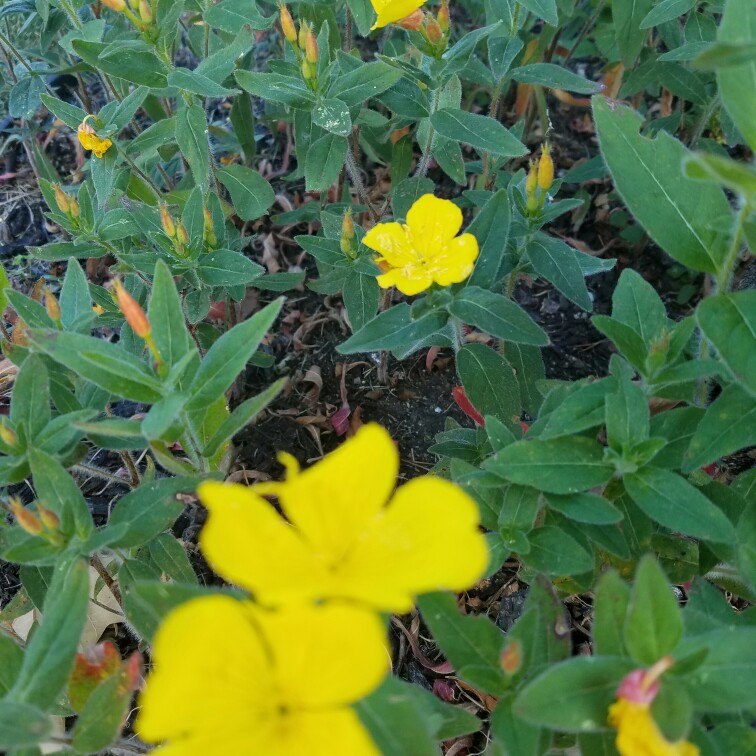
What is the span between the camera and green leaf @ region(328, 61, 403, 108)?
253cm

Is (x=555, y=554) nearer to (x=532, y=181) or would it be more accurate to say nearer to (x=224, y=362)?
(x=224, y=362)

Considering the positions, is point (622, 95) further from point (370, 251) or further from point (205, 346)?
point (205, 346)

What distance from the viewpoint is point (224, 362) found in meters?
1.71

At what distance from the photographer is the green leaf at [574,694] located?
128 centimetres

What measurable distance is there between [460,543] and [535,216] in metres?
1.53

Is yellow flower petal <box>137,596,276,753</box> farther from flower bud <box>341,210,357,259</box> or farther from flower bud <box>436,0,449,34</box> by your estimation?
flower bud <box>436,0,449,34</box>

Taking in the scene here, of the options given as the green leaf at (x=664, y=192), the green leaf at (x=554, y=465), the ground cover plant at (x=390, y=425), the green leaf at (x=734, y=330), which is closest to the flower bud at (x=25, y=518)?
the ground cover plant at (x=390, y=425)

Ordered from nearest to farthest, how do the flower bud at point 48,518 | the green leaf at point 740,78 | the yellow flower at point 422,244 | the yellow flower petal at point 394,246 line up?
the flower bud at point 48,518, the green leaf at point 740,78, the yellow flower at point 422,244, the yellow flower petal at point 394,246

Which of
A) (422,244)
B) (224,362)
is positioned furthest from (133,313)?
(422,244)

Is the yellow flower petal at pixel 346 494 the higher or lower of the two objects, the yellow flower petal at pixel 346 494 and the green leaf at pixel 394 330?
the higher

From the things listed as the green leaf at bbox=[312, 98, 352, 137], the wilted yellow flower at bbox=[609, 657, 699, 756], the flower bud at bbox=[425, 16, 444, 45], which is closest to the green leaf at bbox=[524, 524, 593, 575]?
the wilted yellow flower at bbox=[609, 657, 699, 756]

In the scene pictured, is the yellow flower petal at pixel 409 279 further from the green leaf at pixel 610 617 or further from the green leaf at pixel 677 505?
the green leaf at pixel 610 617

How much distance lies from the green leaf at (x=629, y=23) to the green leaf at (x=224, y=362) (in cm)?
228

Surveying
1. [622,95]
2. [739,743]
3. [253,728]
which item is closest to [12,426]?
[253,728]
